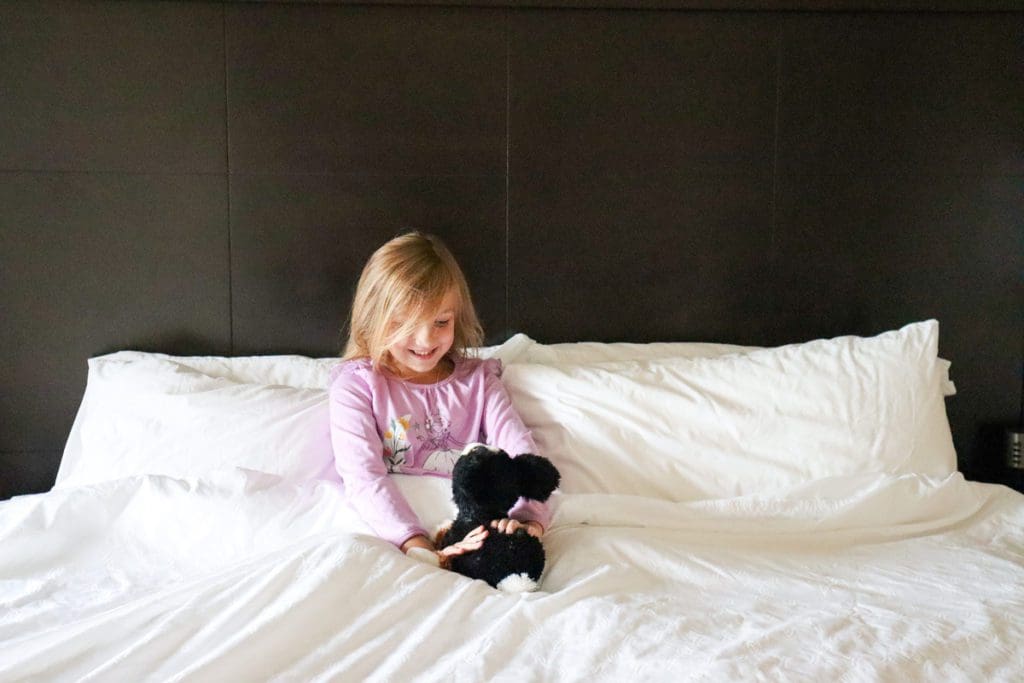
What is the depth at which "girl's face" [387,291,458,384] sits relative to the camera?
174 cm

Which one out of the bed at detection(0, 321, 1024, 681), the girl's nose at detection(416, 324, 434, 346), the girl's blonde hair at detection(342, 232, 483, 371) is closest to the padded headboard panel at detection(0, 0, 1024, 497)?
the bed at detection(0, 321, 1024, 681)

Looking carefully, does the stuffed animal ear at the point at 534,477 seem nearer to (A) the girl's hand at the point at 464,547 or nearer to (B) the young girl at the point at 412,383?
(A) the girl's hand at the point at 464,547

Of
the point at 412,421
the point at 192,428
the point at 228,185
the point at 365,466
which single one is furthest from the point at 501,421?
the point at 228,185

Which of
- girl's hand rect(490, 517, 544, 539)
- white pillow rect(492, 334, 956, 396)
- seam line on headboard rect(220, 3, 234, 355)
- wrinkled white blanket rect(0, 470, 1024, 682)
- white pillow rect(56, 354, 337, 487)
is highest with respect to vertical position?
seam line on headboard rect(220, 3, 234, 355)

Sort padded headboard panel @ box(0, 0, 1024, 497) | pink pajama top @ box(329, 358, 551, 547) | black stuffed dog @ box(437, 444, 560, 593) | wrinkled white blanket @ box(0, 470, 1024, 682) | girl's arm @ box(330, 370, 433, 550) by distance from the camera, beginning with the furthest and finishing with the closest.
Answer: padded headboard panel @ box(0, 0, 1024, 497) → pink pajama top @ box(329, 358, 551, 547) → girl's arm @ box(330, 370, 433, 550) → black stuffed dog @ box(437, 444, 560, 593) → wrinkled white blanket @ box(0, 470, 1024, 682)

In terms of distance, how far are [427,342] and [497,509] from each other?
0.39m

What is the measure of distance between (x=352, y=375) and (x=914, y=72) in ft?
4.86

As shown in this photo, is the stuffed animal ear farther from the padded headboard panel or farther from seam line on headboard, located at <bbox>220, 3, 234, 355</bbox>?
seam line on headboard, located at <bbox>220, 3, 234, 355</bbox>

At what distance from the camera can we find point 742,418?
6.03ft

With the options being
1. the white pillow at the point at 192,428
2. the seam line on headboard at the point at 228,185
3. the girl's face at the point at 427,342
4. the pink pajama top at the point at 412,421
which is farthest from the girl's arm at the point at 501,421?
the seam line on headboard at the point at 228,185

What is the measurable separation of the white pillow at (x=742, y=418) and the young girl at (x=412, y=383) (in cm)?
11

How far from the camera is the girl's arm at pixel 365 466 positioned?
5.13ft

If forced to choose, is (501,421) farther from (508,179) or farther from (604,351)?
(508,179)

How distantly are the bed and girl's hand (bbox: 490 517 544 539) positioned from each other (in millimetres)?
38
